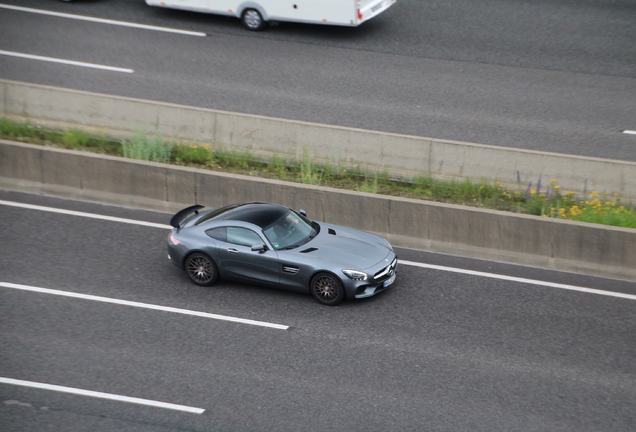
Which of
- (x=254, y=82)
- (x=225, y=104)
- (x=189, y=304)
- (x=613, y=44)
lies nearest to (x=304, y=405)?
(x=189, y=304)

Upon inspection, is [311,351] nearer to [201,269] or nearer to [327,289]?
[327,289]

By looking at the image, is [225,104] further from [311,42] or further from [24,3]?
[24,3]

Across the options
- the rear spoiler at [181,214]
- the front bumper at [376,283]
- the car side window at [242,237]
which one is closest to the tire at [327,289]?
the front bumper at [376,283]

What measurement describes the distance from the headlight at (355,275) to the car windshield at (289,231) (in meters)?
1.00

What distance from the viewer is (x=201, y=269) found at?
11523 millimetres

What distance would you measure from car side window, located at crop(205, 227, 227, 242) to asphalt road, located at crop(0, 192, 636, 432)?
0.83 metres

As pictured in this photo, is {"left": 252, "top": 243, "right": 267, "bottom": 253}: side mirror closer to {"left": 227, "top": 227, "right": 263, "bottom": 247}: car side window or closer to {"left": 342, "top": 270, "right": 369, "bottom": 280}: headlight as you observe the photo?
{"left": 227, "top": 227, "right": 263, "bottom": 247}: car side window

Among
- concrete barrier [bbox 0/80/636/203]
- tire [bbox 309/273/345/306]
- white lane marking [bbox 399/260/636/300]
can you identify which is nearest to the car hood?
tire [bbox 309/273/345/306]

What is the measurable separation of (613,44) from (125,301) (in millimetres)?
15036

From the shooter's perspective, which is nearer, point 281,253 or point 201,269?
point 281,253

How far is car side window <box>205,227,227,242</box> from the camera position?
37.4 ft

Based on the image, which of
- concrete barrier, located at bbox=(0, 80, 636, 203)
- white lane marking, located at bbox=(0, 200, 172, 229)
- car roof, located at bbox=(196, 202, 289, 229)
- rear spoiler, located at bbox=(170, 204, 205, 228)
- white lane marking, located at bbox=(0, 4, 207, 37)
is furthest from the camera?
white lane marking, located at bbox=(0, 4, 207, 37)

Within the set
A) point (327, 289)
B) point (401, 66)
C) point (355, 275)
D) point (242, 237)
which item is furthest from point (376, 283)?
point (401, 66)

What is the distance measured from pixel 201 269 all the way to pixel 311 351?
101 inches
